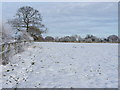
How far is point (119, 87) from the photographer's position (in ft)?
19.4

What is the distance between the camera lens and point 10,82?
6.51 meters

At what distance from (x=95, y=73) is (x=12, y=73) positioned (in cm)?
339

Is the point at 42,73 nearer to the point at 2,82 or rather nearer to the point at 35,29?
the point at 2,82

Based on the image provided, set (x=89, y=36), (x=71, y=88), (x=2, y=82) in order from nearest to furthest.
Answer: (x=71, y=88) < (x=2, y=82) < (x=89, y=36)

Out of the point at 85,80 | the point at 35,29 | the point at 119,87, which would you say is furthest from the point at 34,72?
the point at 35,29

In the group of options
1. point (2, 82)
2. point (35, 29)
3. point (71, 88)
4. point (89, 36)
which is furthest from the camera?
point (89, 36)

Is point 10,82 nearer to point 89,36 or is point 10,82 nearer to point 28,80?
point 28,80

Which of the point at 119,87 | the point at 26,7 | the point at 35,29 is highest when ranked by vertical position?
the point at 26,7

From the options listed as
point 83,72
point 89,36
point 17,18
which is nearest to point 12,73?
point 83,72

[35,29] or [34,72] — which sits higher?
[35,29]

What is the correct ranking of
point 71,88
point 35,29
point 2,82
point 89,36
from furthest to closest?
point 89,36, point 35,29, point 2,82, point 71,88

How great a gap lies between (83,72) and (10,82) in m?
3.07

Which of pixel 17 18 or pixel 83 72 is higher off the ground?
pixel 17 18

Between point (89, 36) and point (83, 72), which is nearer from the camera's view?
point (83, 72)
